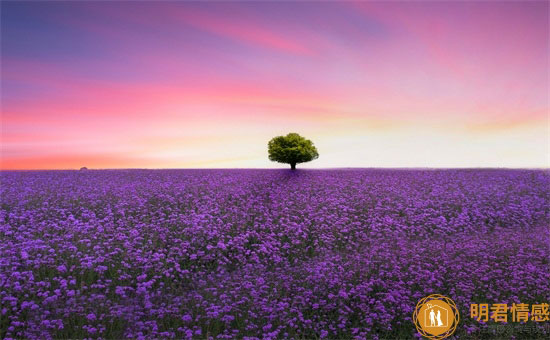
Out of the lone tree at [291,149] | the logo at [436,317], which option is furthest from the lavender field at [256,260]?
the lone tree at [291,149]

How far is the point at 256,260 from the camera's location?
28.8 ft

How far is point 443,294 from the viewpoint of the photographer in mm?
7473

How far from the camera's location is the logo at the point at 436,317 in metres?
6.30

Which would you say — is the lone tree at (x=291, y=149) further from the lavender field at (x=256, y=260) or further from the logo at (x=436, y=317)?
the logo at (x=436, y=317)

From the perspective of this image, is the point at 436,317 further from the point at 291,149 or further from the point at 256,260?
the point at 291,149

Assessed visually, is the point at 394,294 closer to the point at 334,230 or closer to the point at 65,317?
the point at 334,230

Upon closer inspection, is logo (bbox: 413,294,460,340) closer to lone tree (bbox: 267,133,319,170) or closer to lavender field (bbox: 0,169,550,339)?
lavender field (bbox: 0,169,550,339)

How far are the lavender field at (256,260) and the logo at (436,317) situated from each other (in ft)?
0.68

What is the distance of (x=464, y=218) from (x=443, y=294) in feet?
21.7

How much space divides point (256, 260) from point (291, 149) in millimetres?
21500

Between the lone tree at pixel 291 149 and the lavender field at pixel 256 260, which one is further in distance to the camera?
the lone tree at pixel 291 149

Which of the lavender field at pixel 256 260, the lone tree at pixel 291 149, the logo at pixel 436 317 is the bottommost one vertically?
the logo at pixel 436 317

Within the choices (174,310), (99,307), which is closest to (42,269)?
(99,307)

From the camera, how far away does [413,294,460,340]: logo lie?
6.30 meters
